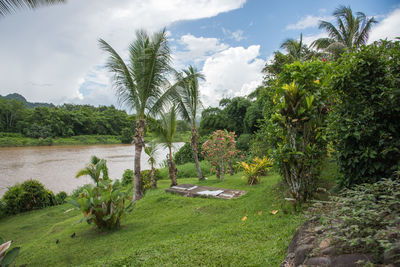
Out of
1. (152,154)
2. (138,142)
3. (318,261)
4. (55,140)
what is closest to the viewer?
(318,261)

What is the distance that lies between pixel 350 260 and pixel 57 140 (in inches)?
1557

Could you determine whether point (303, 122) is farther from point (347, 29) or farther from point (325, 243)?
point (347, 29)

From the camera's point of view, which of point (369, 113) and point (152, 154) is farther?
point (152, 154)

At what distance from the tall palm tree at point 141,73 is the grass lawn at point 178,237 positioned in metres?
2.51

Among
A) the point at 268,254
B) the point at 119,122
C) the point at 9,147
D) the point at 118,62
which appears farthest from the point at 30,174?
the point at 119,122

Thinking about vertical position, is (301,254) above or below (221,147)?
below

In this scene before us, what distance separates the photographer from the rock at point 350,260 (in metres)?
1.40

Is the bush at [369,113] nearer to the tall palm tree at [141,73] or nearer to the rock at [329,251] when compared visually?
the rock at [329,251]

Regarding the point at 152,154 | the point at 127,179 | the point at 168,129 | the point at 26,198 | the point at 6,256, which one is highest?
the point at 168,129

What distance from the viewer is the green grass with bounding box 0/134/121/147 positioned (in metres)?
29.4

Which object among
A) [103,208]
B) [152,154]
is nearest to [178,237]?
[103,208]

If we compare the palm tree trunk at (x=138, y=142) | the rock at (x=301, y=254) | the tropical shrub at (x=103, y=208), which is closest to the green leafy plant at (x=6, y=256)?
the tropical shrub at (x=103, y=208)

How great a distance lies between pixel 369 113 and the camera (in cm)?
272

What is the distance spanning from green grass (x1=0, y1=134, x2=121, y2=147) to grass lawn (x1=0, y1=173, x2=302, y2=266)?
29.4 m
